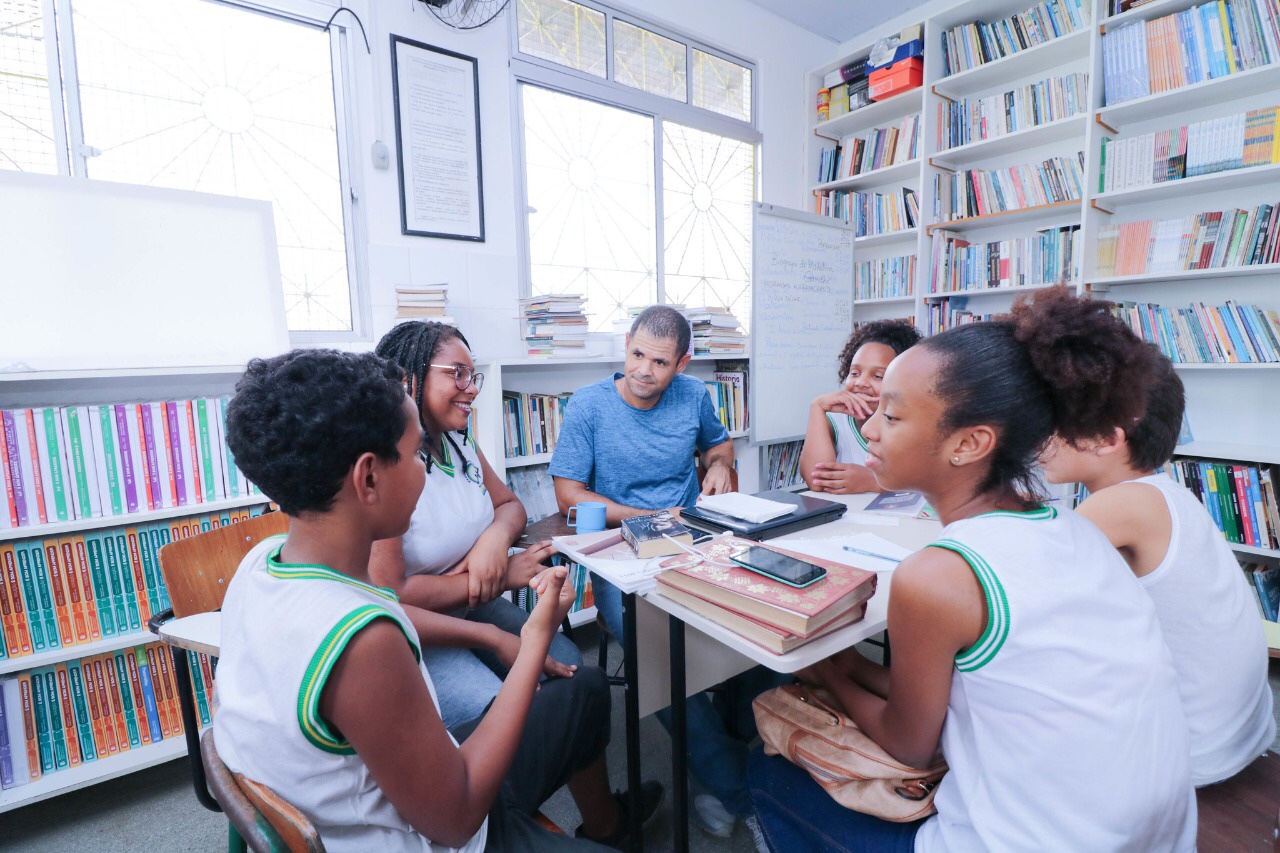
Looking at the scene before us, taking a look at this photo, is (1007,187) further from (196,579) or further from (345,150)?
(196,579)

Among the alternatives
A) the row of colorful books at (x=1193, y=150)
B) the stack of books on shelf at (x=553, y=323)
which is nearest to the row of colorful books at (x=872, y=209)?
the row of colorful books at (x=1193, y=150)

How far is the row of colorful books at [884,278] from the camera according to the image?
3654mm

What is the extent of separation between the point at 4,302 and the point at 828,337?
3.52 metres

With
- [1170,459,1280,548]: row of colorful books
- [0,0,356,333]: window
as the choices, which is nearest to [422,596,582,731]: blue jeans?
[0,0,356,333]: window

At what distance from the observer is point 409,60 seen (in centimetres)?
249

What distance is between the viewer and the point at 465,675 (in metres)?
1.31

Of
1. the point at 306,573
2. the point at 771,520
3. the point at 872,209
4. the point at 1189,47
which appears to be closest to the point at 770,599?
the point at 771,520

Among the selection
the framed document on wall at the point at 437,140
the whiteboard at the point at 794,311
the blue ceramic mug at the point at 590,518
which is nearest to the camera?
the blue ceramic mug at the point at 590,518

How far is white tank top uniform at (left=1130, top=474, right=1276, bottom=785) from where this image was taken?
0.99 m

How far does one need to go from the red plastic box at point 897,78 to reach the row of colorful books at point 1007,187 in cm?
53

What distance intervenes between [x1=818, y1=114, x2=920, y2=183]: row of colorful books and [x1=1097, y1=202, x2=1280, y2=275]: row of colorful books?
44.6 inches

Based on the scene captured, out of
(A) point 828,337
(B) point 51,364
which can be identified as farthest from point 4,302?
(A) point 828,337

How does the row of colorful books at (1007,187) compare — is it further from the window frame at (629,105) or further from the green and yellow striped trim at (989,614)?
the green and yellow striped trim at (989,614)

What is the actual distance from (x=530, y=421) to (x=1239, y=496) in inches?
116
